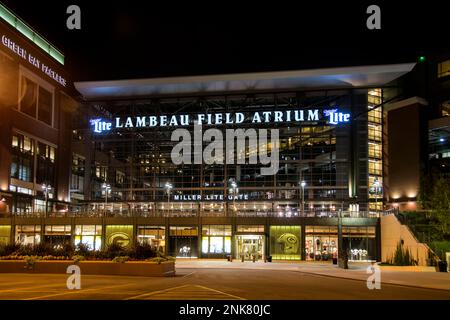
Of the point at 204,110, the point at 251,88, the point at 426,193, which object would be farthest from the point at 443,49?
the point at 204,110

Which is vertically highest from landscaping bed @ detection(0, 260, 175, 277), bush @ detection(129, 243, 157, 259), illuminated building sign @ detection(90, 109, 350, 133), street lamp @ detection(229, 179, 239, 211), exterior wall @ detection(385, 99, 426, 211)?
illuminated building sign @ detection(90, 109, 350, 133)

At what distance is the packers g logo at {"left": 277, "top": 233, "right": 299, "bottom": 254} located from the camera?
6475 centimetres

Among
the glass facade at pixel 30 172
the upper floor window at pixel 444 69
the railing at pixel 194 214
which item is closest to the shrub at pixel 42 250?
the railing at pixel 194 214

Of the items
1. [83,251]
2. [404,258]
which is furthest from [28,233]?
[404,258]

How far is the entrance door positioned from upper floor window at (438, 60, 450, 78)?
33854 mm

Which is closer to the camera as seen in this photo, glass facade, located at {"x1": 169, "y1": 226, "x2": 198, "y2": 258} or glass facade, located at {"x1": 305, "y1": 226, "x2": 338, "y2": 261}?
glass facade, located at {"x1": 305, "y1": 226, "x2": 338, "y2": 261}

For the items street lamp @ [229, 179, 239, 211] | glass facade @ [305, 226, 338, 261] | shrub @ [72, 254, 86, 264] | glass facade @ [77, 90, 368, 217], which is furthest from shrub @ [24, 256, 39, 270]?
street lamp @ [229, 179, 239, 211]

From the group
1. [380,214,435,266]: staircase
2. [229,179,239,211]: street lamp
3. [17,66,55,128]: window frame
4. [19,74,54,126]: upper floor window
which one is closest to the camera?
[380,214,435,266]: staircase

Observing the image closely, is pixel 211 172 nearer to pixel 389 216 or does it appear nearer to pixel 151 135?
pixel 151 135

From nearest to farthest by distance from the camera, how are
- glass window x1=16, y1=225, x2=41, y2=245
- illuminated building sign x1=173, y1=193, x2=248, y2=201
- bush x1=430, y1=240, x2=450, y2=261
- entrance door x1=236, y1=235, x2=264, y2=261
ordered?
bush x1=430, y1=240, x2=450, y2=261 → entrance door x1=236, y1=235, x2=264, y2=261 → glass window x1=16, y1=225, x2=41, y2=245 → illuminated building sign x1=173, y1=193, x2=248, y2=201

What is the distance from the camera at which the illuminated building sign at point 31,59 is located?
7311 cm

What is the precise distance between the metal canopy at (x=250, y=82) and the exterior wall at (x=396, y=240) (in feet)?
80.4

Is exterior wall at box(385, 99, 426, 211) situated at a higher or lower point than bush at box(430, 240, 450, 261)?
higher

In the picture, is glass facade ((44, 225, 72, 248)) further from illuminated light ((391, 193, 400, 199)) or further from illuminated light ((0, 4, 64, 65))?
illuminated light ((391, 193, 400, 199))
